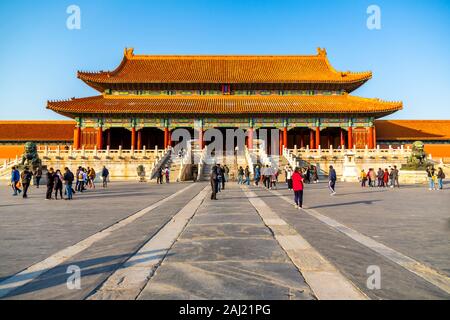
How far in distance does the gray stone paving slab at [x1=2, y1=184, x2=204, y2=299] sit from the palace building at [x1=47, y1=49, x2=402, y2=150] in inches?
1048

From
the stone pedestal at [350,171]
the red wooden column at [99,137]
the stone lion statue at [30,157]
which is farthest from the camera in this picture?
the red wooden column at [99,137]

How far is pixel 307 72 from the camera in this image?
37.3 meters

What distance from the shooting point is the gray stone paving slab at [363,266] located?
2873mm

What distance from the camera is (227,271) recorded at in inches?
130

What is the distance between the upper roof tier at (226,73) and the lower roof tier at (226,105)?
1614 millimetres

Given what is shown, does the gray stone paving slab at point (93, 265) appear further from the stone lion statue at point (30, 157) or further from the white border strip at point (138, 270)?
the stone lion statue at point (30, 157)

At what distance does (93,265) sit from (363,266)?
3.08 metres

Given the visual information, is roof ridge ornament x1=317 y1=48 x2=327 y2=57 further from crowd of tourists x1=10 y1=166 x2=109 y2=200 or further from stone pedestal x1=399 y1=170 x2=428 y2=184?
crowd of tourists x1=10 y1=166 x2=109 y2=200

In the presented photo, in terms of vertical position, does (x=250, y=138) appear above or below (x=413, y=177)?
above

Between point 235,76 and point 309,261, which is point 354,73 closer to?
point 235,76

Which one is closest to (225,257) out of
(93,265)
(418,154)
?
(93,265)

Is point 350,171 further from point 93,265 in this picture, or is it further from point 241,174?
point 93,265

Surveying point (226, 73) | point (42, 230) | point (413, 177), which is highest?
point (226, 73)

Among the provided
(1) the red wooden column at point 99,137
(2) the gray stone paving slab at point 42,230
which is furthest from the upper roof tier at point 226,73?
(2) the gray stone paving slab at point 42,230
